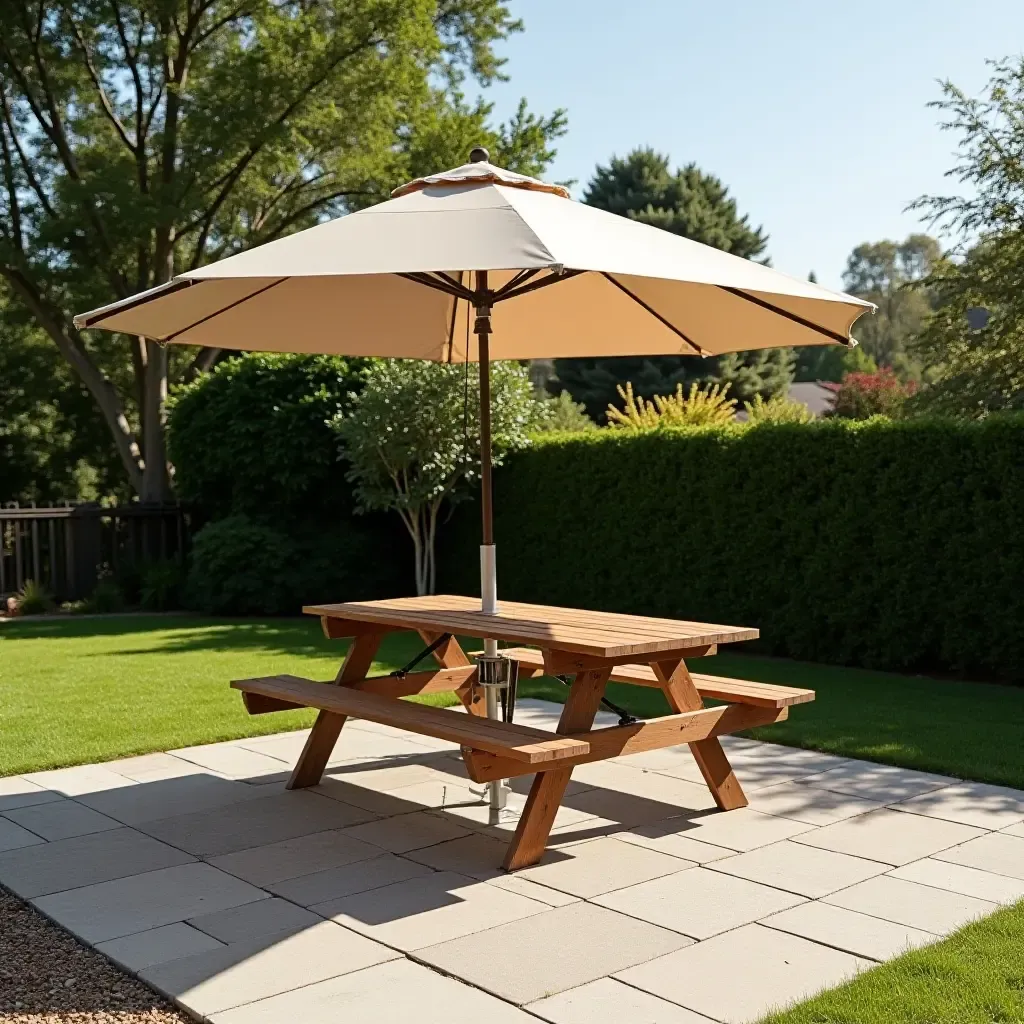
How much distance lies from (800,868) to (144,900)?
239 cm

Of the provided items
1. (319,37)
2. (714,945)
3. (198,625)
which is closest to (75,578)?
(198,625)

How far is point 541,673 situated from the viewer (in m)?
6.24

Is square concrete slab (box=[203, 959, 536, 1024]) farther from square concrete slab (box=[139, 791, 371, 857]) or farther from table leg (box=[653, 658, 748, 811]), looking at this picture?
table leg (box=[653, 658, 748, 811])

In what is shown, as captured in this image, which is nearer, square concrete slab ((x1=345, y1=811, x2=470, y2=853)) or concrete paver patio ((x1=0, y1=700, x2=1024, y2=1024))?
concrete paver patio ((x1=0, y1=700, x2=1024, y2=1024))

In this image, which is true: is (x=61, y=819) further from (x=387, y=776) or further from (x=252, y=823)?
(x=387, y=776)

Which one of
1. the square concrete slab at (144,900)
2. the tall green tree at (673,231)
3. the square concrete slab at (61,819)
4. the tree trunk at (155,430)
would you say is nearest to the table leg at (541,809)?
the square concrete slab at (144,900)

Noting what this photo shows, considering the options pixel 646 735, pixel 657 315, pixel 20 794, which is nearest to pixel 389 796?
pixel 646 735

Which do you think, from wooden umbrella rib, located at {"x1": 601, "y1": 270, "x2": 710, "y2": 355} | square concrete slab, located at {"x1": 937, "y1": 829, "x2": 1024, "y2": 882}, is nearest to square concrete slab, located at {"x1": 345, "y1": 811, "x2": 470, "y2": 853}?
square concrete slab, located at {"x1": 937, "y1": 829, "x2": 1024, "y2": 882}

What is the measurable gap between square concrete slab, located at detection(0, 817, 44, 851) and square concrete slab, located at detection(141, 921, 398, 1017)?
64.7 inches

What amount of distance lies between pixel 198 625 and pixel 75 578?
12.1 feet

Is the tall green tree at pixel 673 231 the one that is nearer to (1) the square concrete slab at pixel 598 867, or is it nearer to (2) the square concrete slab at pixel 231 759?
(2) the square concrete slab at pixel 231 759

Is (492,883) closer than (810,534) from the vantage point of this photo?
Yes

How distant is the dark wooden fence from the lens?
15531 millimetres

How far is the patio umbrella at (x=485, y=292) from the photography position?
3.99 meters
